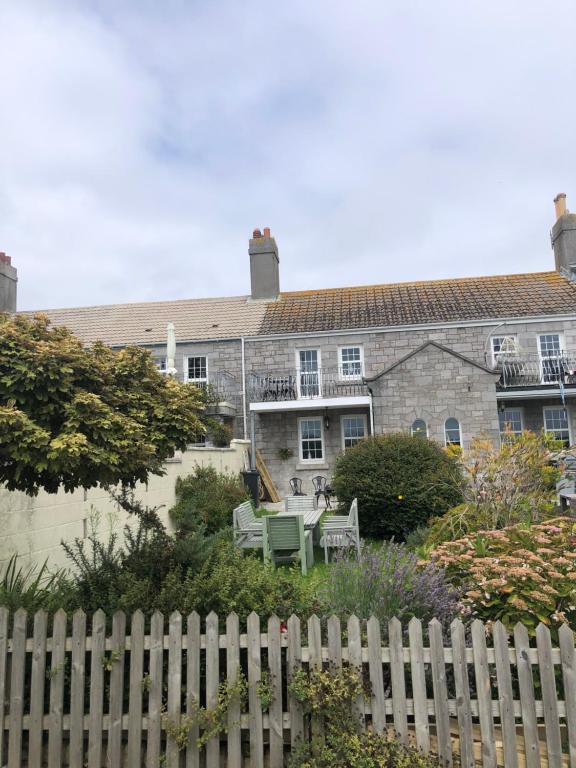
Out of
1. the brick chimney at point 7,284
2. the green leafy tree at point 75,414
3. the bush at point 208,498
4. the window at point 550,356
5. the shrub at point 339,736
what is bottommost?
the shrub at point 339,736

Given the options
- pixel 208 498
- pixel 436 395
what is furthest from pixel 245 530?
pixel 436 395

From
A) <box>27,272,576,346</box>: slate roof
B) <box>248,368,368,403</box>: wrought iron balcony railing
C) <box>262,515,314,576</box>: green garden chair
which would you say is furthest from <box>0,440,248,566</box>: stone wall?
<box>27,272,576,346</box>: slate roof

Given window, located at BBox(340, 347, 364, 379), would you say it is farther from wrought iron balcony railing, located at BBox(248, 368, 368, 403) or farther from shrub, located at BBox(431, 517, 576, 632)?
shrub, located at BBox(431, 517, 576, 632)

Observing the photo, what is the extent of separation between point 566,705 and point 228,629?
2.19 metres

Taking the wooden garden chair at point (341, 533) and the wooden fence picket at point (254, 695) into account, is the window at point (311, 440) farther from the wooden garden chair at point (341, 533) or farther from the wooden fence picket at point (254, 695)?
the wooden fence picket at point (254, 695)

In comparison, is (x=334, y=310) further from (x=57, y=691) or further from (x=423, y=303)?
(x=57, y=691)

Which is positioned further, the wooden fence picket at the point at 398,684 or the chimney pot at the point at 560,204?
the chimney pot at the point at 560,204

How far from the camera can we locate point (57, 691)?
348cm

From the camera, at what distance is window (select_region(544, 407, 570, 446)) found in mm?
19031

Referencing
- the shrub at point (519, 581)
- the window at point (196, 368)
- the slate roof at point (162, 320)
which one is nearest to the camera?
the shrub at point (519, 581)

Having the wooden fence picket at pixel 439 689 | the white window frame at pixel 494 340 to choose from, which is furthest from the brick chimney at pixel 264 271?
the wooden fence picket at pixel 439 689

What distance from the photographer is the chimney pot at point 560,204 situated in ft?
71.2

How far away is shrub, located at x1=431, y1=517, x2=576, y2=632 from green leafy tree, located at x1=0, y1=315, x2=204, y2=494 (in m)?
2.70

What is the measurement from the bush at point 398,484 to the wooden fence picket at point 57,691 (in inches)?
308
